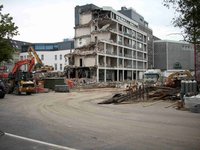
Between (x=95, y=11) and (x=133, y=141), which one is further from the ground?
(x=95, y=11)

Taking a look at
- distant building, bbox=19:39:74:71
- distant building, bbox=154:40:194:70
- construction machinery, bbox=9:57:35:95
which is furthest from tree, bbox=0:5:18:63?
distant building, bbox=154:40:194:70

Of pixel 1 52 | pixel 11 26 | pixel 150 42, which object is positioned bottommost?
pixel 1 52

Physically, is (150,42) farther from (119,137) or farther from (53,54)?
(119,137)

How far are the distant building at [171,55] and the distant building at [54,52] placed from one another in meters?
34.9

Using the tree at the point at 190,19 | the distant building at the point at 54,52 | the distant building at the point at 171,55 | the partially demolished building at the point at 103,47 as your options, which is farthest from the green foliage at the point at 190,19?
the distant building at the point at 171,55

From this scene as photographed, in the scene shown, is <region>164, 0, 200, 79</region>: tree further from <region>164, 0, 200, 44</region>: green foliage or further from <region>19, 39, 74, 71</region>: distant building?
<region>19, 39, 74, 71</region>: distant building

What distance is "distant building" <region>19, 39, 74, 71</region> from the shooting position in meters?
111

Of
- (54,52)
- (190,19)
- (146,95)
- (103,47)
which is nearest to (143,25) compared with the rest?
(54,52)

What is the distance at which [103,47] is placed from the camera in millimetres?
80062

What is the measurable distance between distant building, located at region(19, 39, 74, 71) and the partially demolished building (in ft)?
48.9

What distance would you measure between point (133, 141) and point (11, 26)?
23.5 metres

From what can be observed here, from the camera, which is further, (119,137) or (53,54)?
(53,54)

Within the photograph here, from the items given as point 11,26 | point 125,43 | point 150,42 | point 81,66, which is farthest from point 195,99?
point 150,42

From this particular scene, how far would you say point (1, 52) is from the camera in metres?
27.2
